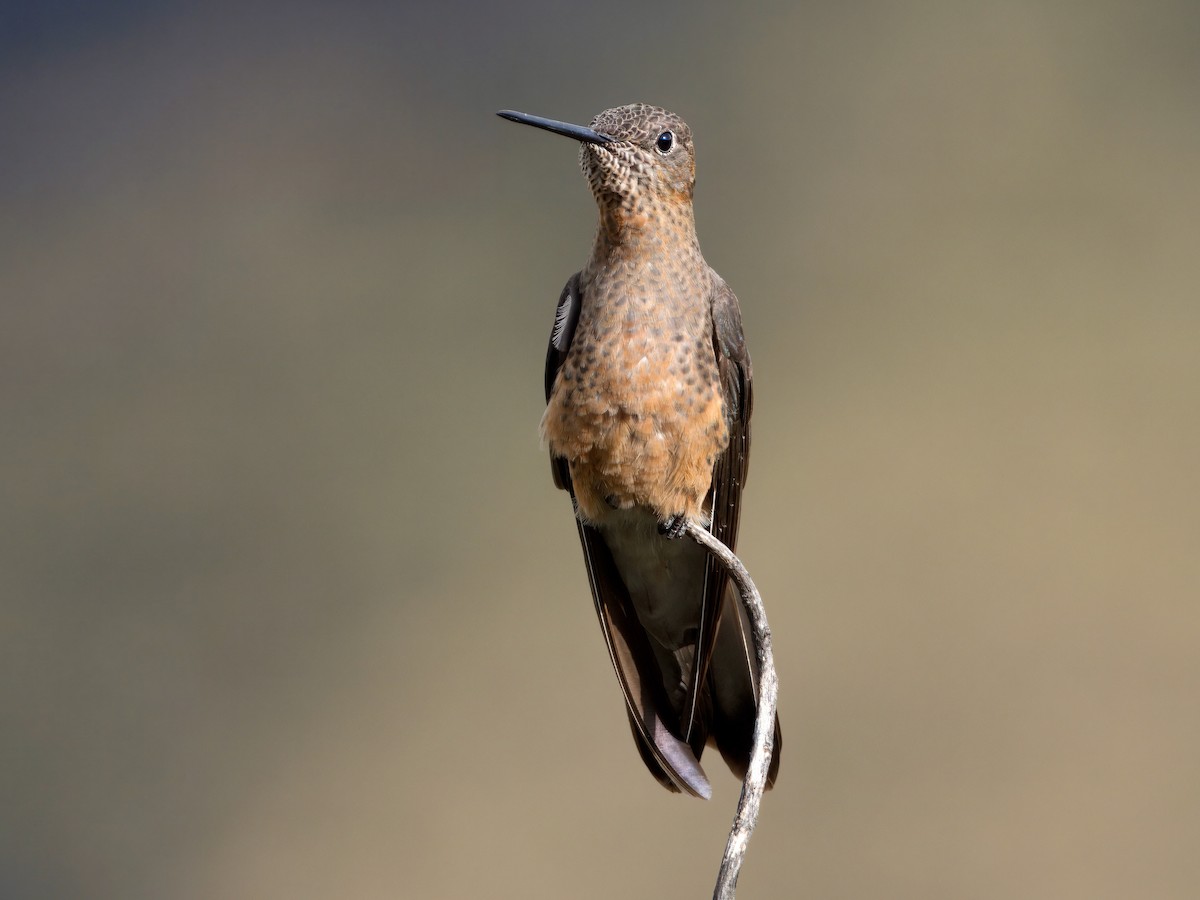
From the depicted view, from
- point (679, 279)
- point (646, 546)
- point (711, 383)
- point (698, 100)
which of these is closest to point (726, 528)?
point (646, 546)

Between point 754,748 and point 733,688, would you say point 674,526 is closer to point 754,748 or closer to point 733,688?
point 733,688

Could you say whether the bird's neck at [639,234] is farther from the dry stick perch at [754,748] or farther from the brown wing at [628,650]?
the dry stick perch at [754,748]

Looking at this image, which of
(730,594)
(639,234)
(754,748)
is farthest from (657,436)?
(754,748)

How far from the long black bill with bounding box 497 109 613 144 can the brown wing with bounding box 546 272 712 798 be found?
0.25 meters

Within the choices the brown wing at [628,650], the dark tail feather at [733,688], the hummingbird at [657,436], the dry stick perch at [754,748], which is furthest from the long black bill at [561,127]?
the dark tail feather at [733,688]

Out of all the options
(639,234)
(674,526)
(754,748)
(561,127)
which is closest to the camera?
(754,748)

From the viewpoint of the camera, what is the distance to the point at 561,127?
1.41 metres

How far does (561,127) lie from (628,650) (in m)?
0.87

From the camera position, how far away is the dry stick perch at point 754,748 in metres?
1.18

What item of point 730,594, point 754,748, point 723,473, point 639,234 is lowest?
point 754,748

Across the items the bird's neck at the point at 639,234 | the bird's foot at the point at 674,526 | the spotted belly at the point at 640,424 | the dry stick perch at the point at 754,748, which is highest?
→ the bird's neck at the point at 639,234

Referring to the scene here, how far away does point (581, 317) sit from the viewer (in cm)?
165

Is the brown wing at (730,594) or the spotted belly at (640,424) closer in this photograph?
the spotted belly at (640,424)

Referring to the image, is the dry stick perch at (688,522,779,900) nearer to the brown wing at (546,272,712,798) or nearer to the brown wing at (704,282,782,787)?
the brown wing at (704,282,782,787)
